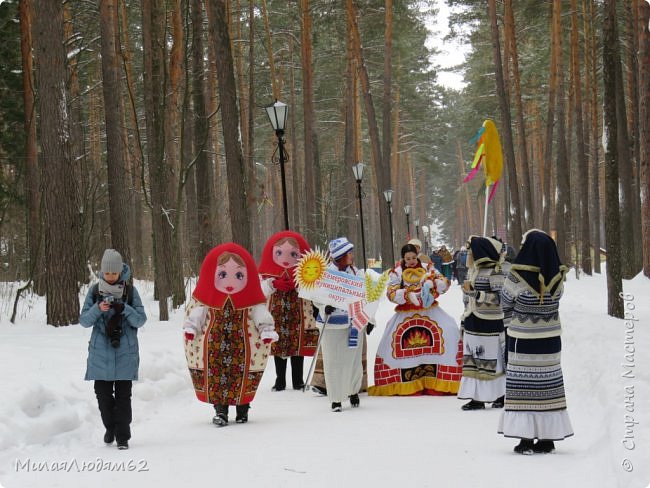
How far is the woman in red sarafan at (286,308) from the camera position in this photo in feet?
33.6

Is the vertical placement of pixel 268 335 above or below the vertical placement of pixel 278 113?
below

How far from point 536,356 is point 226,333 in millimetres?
3192

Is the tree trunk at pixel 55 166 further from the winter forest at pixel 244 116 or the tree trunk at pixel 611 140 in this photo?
the tree trunk at pixel 611 140

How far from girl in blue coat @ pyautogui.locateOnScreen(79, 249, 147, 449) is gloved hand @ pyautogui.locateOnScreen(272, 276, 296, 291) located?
11.8 ft

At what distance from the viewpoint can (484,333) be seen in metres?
8.40

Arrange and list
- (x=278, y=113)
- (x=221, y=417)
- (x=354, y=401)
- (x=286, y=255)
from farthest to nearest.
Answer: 1. (x=278, y=113)
2. (x=286, y=255)
3. (x=354, y=401)
4. (x=221, y=417)

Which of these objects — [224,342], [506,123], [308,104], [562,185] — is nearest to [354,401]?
[224,342]

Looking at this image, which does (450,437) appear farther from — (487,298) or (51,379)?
(51,379)

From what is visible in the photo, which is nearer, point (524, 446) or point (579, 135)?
point (524, 446)

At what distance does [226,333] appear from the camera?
7871 mm

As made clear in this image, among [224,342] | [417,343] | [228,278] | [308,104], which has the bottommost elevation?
[417,343]

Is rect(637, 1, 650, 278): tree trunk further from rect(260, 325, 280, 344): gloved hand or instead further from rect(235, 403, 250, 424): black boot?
rect(235, 403, 250, 424): black boot

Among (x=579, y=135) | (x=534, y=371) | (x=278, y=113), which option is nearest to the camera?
(x=534, y=371)

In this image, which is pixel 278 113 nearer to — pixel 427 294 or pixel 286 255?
pixel 286 255
